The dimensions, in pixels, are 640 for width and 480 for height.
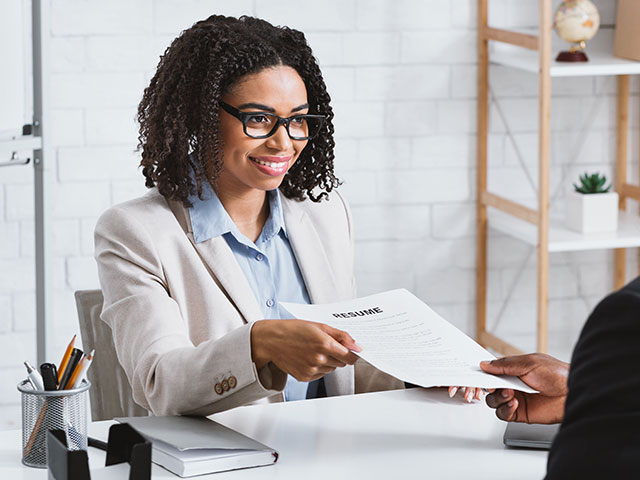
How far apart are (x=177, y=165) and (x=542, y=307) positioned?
1431 mm

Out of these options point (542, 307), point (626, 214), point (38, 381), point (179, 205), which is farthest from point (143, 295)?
point (626, 214)

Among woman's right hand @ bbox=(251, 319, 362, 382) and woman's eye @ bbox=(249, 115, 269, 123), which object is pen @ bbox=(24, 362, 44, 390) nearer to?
woman's right hand @ bbox=(251, 319, 362, 382)

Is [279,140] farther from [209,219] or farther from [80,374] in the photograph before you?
[80,374]

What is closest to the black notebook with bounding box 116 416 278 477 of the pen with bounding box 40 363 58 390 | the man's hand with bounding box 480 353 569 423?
the pen with bounding box 40 363 58 390

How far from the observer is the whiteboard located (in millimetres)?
2242

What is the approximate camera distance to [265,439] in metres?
1.35

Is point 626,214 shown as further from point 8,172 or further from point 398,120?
point 8,172

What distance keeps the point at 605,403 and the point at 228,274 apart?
111 cm

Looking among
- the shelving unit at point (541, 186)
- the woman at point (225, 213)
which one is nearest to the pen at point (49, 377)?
the woman at point (225, 213)

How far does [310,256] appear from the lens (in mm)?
1857

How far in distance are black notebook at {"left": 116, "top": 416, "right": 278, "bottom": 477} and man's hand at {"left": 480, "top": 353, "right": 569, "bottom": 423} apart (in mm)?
328

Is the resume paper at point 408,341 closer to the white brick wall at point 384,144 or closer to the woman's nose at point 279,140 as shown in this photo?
the woman's nose at point 279,140

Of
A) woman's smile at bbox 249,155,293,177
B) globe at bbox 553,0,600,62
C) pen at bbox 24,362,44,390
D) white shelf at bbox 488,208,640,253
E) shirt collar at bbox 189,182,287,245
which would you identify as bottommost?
pen at bbox 24,362,44,390

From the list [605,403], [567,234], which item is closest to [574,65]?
[567,234]
